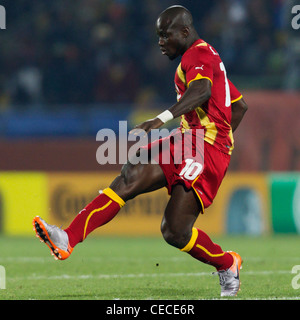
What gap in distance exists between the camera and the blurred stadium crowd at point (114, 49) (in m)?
15.0

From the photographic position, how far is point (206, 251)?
562 centimetres

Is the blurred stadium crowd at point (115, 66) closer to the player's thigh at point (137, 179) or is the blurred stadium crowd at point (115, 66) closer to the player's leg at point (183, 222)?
the player's leg at point (183, 222)

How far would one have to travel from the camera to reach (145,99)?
15.2 m

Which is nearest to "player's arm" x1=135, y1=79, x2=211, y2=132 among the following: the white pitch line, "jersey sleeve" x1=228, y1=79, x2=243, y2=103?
"jersey sleeve" x1=228, y1=79, x2=243, y2=103

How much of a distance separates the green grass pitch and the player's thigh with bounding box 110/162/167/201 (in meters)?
0.75

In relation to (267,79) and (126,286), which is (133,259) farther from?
(267,79)

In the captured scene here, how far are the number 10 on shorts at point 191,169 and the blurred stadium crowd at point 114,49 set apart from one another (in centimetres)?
898

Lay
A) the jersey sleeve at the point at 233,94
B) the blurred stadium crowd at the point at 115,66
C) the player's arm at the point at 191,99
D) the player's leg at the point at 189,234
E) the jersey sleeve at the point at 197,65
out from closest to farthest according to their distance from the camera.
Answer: the player's arm at the point at 191,99, the jersey sleeve at the point at 197,65, the player's leg at the point at 189,234, the jersey sleeve at the point at 233,94, the blurred stadium crowd at the point at 115,66

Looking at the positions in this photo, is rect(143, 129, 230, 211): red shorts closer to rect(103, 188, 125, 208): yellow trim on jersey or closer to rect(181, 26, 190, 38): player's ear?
rect(103, 188, 125, 208): yellow trim on jersey

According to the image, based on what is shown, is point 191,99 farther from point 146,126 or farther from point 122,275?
point 122,275

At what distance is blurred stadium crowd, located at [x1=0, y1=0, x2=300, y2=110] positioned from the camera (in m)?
15.0

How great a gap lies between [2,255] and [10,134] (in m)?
5.43

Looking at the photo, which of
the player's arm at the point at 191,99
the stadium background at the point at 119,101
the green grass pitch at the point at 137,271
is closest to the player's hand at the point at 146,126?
the player's arm at the point at 191,99

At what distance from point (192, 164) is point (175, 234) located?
0.51m
